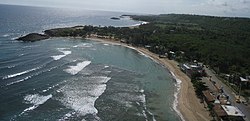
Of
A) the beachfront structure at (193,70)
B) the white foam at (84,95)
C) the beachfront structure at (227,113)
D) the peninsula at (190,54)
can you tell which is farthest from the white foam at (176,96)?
the white foam at (84,95)

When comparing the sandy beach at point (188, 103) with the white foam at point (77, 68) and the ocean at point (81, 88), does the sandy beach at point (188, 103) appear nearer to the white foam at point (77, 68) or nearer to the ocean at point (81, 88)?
the ocean at point (81, 88)

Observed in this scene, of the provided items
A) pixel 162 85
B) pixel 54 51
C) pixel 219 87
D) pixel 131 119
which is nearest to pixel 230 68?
pixel 219 87

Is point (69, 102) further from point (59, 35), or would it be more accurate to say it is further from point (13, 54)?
point (59, 35)

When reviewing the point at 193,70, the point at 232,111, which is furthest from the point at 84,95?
the point at 193,70

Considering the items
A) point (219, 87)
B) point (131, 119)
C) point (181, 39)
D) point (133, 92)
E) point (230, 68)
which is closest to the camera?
point (131, 119)

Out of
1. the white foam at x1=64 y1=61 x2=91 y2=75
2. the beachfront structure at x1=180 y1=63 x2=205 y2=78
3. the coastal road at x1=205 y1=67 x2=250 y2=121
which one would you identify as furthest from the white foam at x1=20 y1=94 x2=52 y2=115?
the beachfront structure at x1=180 y1=63 x2=205 y2=78

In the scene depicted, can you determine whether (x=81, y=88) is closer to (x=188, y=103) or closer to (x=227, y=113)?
(x=188, y=103)

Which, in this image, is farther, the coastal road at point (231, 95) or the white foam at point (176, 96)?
the coastal road at point (231, 95)

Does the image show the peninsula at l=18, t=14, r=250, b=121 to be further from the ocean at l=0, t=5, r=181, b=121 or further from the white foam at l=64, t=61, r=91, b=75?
the white foam at l=64, t=61, r=91, b=75
